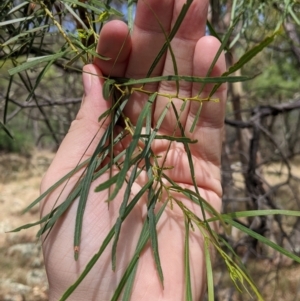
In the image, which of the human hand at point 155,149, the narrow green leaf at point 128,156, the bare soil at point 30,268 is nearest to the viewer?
the narrow green leaf at point 128,156

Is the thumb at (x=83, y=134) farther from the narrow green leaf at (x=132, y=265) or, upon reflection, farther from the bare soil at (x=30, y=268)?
the bare soil at (x=30, y=268)

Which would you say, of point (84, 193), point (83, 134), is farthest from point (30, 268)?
point (84, 193)

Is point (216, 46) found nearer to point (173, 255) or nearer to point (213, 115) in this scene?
point (213, 115)

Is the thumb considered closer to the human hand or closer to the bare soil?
the human hand

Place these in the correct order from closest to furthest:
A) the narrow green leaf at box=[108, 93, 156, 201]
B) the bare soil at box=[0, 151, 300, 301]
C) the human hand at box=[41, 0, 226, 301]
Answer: the narrow green leaf at box=[108, 93, 156, 201] → the human hand at box=[41, 0, 226, 301] → the bare soil at box=[0, 151, 300, 301]

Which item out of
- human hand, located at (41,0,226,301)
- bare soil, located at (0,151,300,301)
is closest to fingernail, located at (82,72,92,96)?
human hand, located at (41,0,226,301)

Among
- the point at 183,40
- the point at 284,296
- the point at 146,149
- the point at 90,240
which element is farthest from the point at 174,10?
the point at 284,296

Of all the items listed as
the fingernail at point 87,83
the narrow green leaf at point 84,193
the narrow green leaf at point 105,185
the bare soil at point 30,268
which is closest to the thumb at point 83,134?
the fingernail at point 87,83

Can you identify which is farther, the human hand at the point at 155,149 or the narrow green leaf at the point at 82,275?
the human hand at the point at 155,149

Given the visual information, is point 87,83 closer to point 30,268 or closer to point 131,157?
point 131,157
